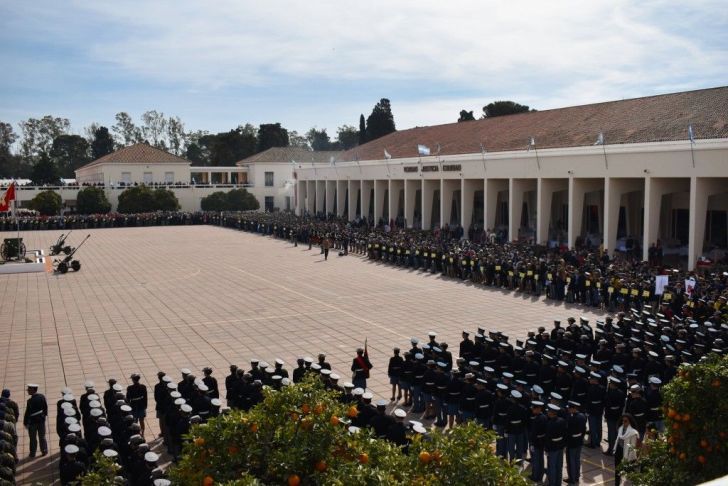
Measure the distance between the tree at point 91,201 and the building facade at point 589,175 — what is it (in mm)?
26339

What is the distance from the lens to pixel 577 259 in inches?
1069

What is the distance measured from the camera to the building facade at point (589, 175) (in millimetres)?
26719

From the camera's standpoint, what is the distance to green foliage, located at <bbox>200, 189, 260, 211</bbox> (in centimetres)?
6706

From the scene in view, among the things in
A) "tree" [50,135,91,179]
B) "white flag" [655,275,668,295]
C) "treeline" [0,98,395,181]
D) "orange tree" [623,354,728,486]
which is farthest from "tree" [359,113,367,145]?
"orange tree" [623,354,728,486]

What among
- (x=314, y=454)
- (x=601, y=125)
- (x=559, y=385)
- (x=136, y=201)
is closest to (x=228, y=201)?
(x=136, y=201)

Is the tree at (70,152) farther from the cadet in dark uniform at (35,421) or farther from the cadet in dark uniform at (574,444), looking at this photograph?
the cadet in dark uniform at (574,444)

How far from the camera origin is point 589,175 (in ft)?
99.6

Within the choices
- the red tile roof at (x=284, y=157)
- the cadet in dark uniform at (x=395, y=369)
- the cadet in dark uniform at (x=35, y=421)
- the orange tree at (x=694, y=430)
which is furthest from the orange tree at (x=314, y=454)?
the red tile roof at (x=284, y=157)

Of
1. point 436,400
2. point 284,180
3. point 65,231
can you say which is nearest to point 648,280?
point 436,400

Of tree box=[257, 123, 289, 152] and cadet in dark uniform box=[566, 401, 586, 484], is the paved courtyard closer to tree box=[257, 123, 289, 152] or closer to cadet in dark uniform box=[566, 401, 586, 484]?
cadet in dark uniform box=[566, 401, 586, 484]

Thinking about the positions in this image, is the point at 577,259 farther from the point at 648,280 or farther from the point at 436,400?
the point at 436,400

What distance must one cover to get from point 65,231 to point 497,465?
55405mm

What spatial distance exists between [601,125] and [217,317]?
23.6 meters

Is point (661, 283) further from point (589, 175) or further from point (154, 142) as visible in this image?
point (154, 142)
